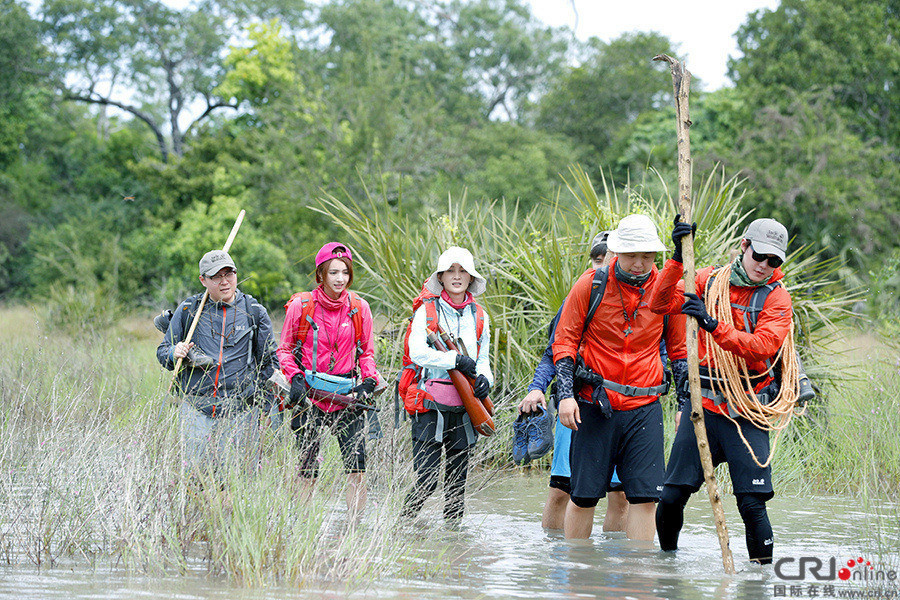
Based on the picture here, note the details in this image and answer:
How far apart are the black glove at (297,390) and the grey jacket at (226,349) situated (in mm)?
223

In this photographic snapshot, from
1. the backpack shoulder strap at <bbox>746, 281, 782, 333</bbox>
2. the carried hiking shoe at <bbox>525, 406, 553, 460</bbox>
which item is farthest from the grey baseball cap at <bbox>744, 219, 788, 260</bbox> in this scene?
the carried hiking shoe at <bbox>525, 406, 553, 460</bbox>

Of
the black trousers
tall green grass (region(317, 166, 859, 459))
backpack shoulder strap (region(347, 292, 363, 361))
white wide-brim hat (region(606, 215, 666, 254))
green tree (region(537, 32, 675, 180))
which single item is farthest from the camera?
green tree (region(537, 32, 675, 180))

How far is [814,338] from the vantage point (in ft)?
30.2

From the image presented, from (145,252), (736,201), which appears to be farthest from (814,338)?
(145,252)

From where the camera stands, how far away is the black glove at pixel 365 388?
629 cm

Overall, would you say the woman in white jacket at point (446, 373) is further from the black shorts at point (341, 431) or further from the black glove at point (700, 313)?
the black glove at point (700, 313)

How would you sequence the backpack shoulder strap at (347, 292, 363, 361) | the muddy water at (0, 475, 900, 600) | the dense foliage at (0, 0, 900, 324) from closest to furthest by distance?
the muddy water at (0, 475, 900, 600) → the backpack shoulder strap at (347, 292, 363, 361) → the dense foliage at (0, 0, 900, 324)

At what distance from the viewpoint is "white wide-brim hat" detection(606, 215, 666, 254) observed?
5223 millimetres

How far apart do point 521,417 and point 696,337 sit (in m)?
1.30

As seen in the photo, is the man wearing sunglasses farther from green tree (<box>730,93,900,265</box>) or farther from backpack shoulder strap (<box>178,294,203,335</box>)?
green tree (<box>730,93,900,265</box>)

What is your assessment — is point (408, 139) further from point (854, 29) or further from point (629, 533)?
point (629, 533)

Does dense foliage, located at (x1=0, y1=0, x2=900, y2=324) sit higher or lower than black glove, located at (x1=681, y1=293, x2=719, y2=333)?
higher

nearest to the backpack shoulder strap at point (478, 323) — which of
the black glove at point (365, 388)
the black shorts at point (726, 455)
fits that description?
the black glove at point (365, 388)

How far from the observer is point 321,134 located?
24.7m
